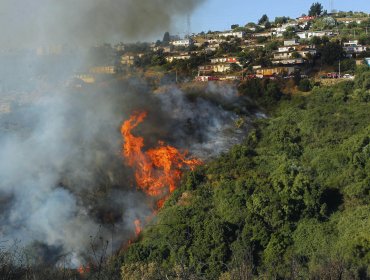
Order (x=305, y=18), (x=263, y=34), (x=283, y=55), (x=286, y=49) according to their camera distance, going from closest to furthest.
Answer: (x=283, y=55)
(x=286, y=49)
(x=263, y=34)
(x=305, y=18)

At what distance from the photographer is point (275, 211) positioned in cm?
2636

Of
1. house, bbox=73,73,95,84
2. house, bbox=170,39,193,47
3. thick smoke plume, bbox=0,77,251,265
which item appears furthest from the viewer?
house, bbox=170,39,193,47

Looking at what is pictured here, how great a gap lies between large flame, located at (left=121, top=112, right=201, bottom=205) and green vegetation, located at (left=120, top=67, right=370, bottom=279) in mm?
889

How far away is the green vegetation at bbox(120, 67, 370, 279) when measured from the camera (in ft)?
76.1

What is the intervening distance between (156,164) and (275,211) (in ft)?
26.4

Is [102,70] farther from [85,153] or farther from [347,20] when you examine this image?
[347,20]

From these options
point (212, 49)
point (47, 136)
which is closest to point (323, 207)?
point (47, 136)

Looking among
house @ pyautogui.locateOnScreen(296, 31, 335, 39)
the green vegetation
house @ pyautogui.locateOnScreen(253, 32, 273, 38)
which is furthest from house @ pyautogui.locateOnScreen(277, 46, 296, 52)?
the green vegetation

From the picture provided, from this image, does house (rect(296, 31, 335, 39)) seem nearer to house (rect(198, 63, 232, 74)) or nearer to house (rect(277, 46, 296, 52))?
house (rect(277, 46, 296, 52))

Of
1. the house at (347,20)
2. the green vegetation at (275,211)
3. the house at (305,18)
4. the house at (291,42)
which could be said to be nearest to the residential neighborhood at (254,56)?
the house at (291,42)

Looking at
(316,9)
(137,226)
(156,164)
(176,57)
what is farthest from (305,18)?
(137,226)

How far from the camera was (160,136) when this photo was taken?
34.5 meters

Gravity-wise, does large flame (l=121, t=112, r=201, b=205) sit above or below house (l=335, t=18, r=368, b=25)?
below

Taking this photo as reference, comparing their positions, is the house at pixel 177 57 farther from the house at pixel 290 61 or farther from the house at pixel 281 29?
the house at pixel 281 29
